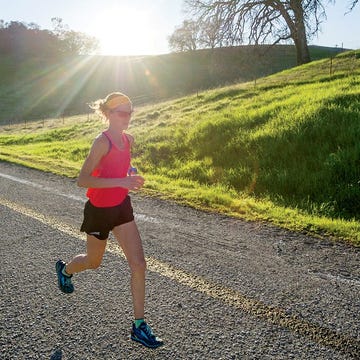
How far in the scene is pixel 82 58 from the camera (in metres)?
79.6

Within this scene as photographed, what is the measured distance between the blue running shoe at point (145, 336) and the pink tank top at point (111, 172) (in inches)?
39.4

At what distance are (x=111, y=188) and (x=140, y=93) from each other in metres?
47.6

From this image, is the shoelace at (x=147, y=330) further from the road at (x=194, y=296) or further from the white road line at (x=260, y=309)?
the white road line at (x=260, y=309)

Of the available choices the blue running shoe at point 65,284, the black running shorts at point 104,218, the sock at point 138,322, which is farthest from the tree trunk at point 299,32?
the sock at point 138,322

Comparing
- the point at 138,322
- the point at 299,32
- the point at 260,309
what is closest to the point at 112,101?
the point at 138,322

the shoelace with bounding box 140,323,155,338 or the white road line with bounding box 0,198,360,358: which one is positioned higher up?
the shoelace with bounding box 140,323,155,338

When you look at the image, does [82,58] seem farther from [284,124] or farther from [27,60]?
[284,124]

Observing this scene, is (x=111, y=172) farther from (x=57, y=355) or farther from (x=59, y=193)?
(x=59, y=193)

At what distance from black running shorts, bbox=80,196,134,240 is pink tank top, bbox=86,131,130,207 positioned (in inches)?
1.8

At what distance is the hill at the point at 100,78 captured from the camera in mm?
44938

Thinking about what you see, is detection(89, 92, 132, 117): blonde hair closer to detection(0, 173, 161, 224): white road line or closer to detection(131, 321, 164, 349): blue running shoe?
detection(131, 321, 164, 349): blue running shoe

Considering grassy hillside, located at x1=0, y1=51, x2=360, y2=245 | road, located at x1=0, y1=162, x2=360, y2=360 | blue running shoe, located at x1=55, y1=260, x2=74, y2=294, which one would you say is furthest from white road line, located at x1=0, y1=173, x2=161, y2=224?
blue running shoe, located at x1=55, y1=260, x2=74, y2=294

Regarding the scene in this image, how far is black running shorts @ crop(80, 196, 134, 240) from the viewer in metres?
3.15

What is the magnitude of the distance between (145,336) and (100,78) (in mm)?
61319
